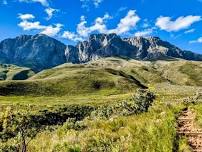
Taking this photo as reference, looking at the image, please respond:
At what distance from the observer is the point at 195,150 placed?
14383mm

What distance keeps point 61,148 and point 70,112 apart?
504 feet

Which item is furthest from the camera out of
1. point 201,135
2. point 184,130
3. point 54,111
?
point 54,111

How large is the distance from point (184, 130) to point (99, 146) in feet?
15.3

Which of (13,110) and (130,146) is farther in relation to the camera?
(13,110)

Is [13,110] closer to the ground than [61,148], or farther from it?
farther from it

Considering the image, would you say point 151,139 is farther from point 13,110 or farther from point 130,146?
point 13,110

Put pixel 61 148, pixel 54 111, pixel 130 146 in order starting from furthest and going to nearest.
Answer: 1. pixel 54 111
2. pixel 61 148
3. pixel 130 146

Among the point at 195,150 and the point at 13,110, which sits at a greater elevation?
the point at 13,110

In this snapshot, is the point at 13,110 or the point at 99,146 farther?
the point at 13,110

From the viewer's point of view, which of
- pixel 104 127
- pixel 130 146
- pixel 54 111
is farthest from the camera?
pixel 54 111

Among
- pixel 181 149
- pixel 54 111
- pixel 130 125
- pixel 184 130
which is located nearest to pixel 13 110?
pixel 130 125

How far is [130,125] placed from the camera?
750 inches

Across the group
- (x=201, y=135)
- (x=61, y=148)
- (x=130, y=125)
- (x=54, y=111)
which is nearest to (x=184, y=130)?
(x=201, y=135)

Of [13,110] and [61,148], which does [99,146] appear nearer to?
[61,148]
